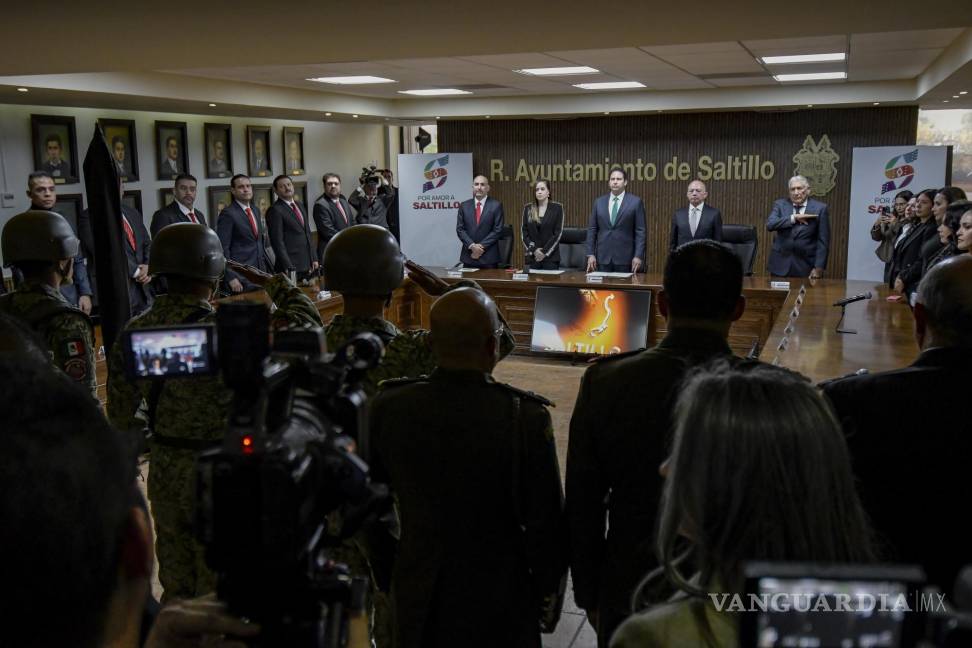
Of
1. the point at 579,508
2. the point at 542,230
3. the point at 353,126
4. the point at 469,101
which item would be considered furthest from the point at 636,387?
the point at 353,126

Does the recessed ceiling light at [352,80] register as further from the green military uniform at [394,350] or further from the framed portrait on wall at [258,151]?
the green military uniform at [394,350]

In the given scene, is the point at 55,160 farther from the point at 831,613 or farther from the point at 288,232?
the point at 831,613

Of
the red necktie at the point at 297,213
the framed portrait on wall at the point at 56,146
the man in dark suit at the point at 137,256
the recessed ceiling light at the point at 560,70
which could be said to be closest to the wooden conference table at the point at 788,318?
the man in dark suit at the point at 137,256

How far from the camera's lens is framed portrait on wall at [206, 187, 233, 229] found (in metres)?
11.1

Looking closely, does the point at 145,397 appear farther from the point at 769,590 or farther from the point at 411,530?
the point at 769,590

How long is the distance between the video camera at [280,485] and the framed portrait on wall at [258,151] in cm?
1140

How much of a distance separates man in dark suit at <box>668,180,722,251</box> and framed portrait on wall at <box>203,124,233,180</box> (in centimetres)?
611

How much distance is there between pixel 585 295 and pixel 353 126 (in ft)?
26.6

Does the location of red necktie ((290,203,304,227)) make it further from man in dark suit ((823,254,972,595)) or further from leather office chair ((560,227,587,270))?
man in dark suit ((823,254,972,595))

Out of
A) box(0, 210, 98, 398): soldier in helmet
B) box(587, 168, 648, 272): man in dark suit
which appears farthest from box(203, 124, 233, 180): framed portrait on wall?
box(0, 210, 98, 398): soldier in helmet

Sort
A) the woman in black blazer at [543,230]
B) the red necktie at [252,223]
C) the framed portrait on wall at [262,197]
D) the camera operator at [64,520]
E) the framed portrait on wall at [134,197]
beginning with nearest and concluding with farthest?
the camera operator at [64,520], the red necktie at [252,223], the woman in black blazer at [543,230], the framed portrait on wall at [134,197], the framed portrait on wall at [262,197]

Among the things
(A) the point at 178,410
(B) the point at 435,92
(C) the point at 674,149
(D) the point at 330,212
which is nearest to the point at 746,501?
(A) the point at 178,410

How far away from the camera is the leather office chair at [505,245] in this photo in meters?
9.35

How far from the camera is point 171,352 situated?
4.03 feet
